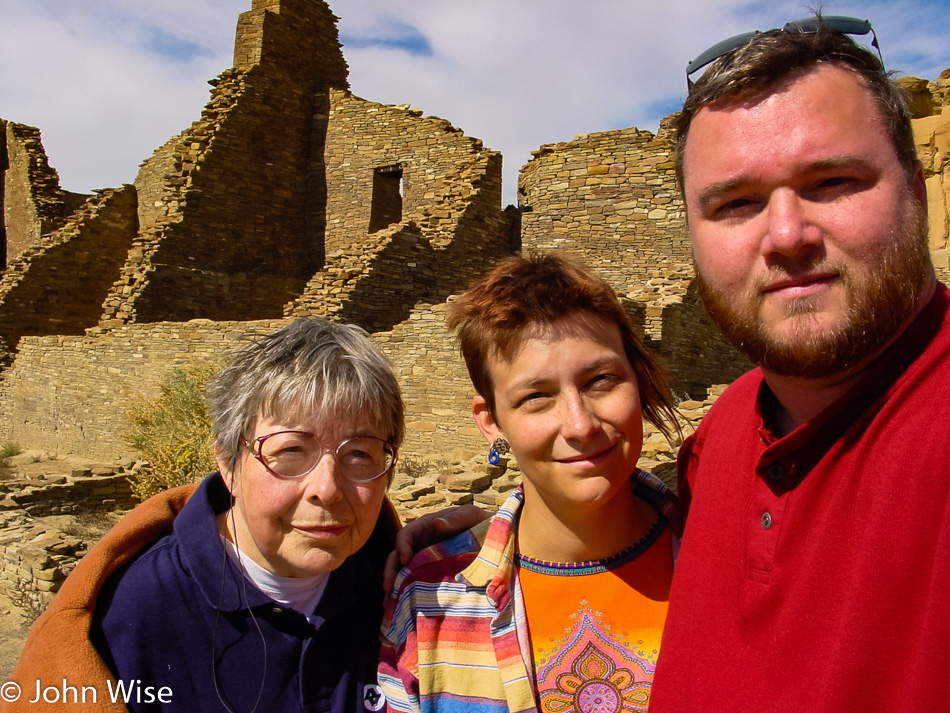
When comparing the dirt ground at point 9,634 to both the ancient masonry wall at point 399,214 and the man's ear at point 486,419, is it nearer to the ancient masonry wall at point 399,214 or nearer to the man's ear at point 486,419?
the man's ear at point 486,419

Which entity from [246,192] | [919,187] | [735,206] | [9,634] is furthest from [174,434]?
[919,187]

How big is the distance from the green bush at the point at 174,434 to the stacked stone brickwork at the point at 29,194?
1126 centimetres

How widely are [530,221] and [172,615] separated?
Result: 11.3 meters

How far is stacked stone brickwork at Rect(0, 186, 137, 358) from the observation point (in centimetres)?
1480

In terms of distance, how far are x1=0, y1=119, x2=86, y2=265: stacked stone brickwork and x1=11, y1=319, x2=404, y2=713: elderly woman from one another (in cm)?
2068

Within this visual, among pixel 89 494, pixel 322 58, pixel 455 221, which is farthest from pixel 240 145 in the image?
pixel 89 494

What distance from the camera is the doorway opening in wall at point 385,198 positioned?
15.6 metres

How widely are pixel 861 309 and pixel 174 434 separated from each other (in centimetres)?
969

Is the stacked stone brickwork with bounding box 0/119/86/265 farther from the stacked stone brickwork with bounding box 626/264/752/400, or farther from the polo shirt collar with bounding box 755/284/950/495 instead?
the polo shirt collar with bounding box 755/284/950/495

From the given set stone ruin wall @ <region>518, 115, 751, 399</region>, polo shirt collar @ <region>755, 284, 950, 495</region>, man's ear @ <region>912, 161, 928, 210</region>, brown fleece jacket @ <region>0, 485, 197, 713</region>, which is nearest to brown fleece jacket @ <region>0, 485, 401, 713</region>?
brown fleece jacket @ <region>0, 485, 197, 713</region>

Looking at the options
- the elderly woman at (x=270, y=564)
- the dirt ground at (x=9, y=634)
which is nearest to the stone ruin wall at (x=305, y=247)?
the dirt ground at (x=9, y=634)

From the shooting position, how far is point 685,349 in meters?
9.66

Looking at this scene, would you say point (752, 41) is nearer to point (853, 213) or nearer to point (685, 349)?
point (853, 213)

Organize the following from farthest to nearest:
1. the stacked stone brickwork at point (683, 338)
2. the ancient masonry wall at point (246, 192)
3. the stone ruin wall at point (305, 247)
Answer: the ancient masonry wall at point (246, 192) → the stacked stone brickwork at point (683, 338) → the stone ruin wall at point (305, 247)
